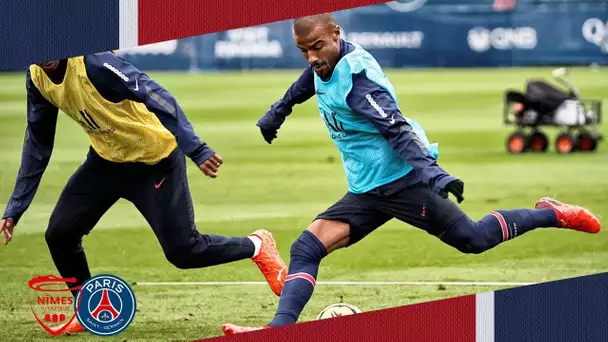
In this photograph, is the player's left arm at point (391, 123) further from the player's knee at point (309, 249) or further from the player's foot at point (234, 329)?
the player's foot at point (234, 329)

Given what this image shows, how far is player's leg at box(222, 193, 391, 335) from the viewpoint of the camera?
21.0ft

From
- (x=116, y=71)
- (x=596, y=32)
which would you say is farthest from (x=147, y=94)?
(x=596, y=32)

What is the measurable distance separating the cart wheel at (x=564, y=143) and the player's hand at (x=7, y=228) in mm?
6376

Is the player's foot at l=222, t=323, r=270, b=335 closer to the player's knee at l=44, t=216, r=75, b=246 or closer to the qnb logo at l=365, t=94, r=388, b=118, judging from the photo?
the player's knee at l=44, t=216, r=75, b=246

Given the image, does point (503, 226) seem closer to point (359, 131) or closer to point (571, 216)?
point (571, 216)

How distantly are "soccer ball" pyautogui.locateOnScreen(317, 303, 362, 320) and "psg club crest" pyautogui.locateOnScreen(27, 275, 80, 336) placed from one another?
48.3 inches

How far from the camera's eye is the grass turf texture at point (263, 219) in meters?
6.61

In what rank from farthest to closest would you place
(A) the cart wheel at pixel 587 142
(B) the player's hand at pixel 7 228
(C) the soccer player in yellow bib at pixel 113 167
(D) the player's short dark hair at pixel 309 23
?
1. (A) the cart wheel at pixel 587 142
2. (B) the player's hand at pixel 7 228
3. (C) the soccer player in yellow bib at pixel 113 167
4. (D) the player's short dark hair at pixel 309 23

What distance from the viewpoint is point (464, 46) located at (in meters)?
9.80

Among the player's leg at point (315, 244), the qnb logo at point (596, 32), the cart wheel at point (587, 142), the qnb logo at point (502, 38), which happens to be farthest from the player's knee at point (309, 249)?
the cart wheel at point (587, 142)

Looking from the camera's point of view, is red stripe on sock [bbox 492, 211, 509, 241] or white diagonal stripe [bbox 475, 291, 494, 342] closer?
red stripe on sock [bbox 492, 211, 509, 241]

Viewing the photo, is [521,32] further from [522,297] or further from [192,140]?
[192,140]

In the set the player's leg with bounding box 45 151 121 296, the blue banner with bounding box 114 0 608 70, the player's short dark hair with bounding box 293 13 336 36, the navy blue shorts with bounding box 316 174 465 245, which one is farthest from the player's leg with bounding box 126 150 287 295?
the player's short dark hair with bounding box 293 13 336 36

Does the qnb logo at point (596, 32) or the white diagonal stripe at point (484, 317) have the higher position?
the qnb logo at point (596, 32)
